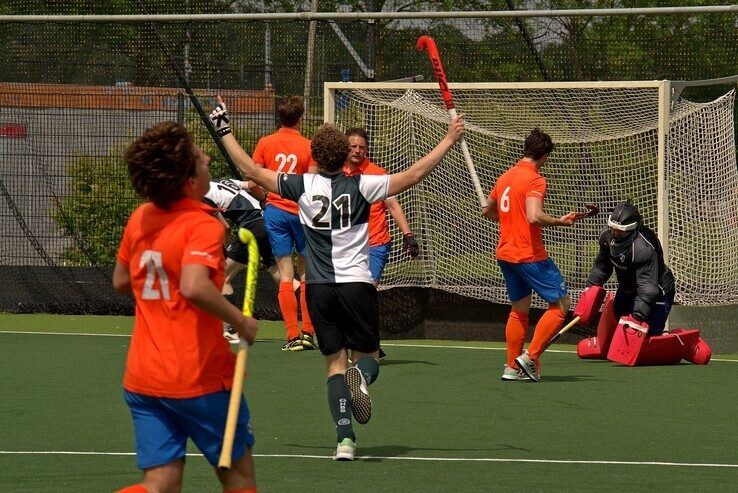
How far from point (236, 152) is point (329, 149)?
1.52ft

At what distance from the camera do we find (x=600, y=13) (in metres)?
12.9

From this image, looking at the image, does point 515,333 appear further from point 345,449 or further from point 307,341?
point 345,449

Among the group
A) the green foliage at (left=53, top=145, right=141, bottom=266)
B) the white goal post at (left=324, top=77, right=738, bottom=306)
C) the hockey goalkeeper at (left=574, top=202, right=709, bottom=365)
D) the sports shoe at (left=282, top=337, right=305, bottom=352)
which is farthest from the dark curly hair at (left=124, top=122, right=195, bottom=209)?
the green foliage at (left=53, top=145, right=141, bottom=266)

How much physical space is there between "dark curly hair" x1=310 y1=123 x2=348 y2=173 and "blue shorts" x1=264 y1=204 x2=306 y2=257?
4.66 m

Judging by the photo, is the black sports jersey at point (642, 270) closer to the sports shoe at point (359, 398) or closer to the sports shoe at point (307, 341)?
the sports shoe at point (307, 341)

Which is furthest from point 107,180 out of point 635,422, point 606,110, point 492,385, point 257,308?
point 635,422

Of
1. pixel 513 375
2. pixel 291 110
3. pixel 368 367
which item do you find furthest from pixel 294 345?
pixel 368 367

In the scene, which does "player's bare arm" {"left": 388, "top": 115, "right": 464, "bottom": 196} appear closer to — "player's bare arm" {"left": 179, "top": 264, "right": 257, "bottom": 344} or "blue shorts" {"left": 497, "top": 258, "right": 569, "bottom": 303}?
"player's bare arm" {"left": 179, "top": 264, "right": 257, "bottom": 344}

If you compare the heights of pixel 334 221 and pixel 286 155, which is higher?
pixel 286 155

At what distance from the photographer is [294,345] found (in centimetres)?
1202

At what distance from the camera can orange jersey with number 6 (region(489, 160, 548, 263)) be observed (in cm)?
1022

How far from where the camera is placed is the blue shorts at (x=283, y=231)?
11867 millimetres

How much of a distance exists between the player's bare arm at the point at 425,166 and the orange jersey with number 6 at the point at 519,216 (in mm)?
3201

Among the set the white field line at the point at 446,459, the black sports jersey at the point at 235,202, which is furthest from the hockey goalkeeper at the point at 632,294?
the white field line at the point at 446,459
